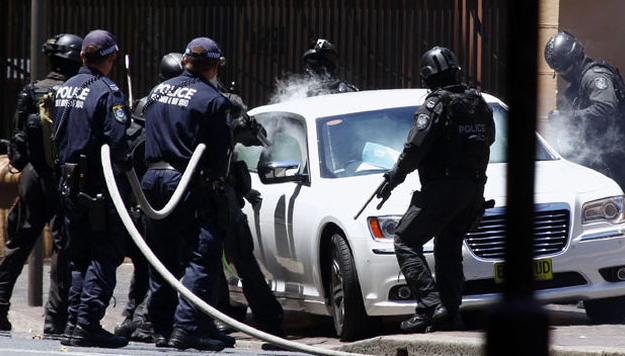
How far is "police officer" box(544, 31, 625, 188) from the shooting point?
10.1 m

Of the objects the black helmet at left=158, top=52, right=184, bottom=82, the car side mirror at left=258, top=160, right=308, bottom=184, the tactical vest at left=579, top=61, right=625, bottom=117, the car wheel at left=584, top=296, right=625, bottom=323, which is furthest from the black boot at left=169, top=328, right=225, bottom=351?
the tactical vest at left=579, top=61, right=625, bottom=117

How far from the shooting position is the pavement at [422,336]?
736 centimetres

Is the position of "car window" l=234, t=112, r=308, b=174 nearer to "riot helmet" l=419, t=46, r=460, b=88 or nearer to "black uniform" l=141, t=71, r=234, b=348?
"riot helmet" l=419, t=46, r=460, b=88

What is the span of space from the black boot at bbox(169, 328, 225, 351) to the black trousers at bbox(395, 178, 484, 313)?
128cm

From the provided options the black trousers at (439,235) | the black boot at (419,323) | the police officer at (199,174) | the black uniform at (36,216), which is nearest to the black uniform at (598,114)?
the black trousers at (439,235)

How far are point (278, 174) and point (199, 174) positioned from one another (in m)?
1.45

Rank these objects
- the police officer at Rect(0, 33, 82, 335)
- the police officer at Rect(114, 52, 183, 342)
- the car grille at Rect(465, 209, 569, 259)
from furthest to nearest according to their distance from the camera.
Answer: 1. the police officer at Rect(114, 52, 183, 342)
2. the police officer at Rect(0, 33, 82, 335)
3. the car grille at Rect(465, 209, 569, 259)

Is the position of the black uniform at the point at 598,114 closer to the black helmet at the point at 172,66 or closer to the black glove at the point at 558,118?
the black glove at the point at 558,118

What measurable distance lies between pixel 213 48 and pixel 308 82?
14.1ft

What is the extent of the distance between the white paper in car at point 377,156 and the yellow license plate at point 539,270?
45.2 inches

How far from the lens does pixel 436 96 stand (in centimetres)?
814

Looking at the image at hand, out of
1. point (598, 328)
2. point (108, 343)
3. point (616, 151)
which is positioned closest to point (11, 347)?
point (108, 343)

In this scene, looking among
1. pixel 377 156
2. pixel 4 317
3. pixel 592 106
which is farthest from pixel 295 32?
pixel 4 317

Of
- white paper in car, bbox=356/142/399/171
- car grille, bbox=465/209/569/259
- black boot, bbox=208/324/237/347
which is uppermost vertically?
white paper in car, bbox=356/142/399/171
